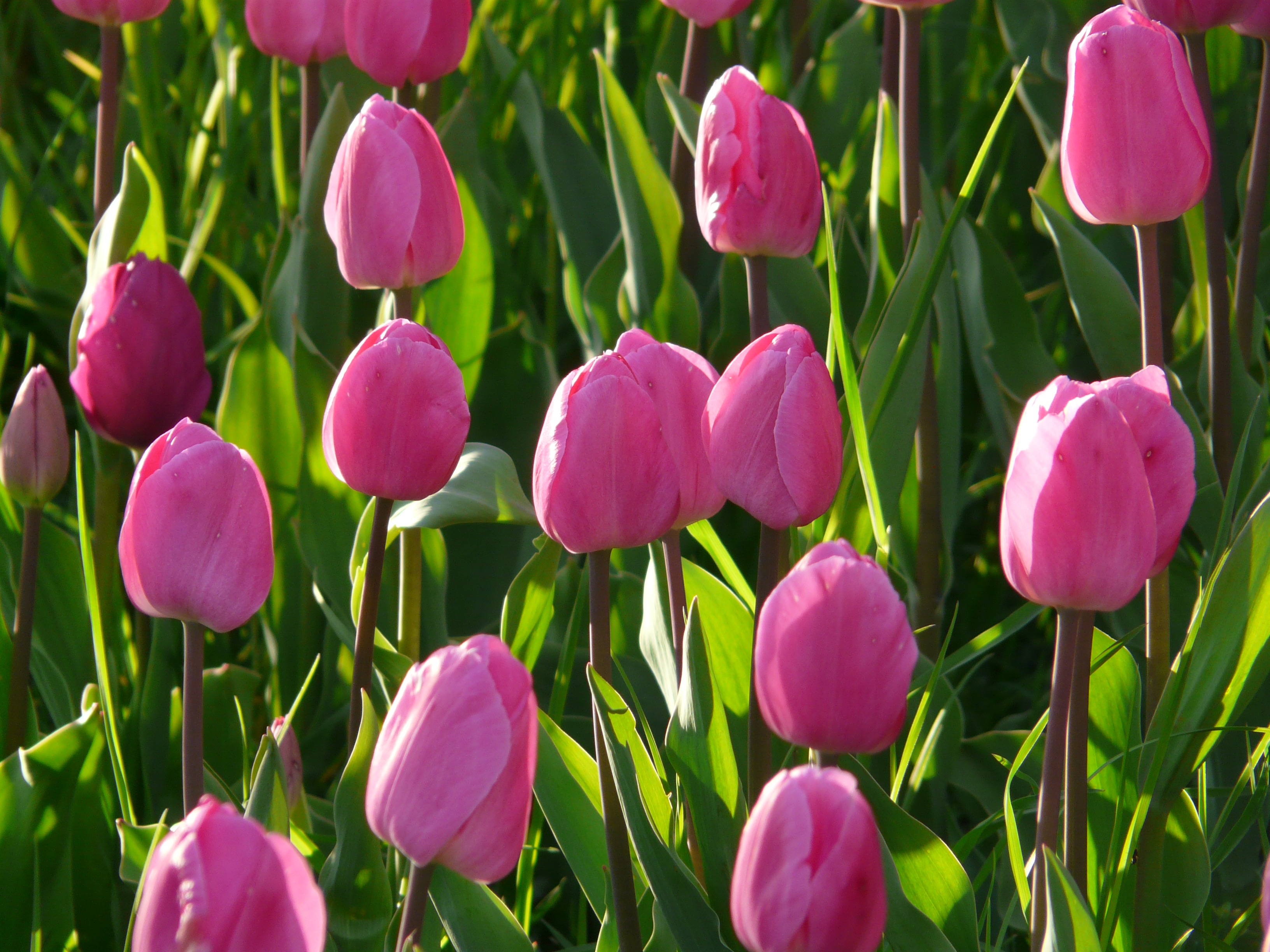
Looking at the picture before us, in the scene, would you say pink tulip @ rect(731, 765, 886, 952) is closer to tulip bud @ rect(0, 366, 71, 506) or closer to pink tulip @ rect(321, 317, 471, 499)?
Answer: pink tulip @ rect(321, 317, 471, 499)

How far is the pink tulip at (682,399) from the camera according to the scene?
20.5 inches

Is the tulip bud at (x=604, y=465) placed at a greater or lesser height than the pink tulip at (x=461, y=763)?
greater

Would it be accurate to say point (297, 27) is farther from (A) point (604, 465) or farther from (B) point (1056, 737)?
(B) point (1056, 737)

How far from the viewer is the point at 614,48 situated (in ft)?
5.04

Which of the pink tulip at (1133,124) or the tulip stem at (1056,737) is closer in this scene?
the tulip stem at (1056,737)

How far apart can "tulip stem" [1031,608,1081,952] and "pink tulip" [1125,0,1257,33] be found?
1.50 feet

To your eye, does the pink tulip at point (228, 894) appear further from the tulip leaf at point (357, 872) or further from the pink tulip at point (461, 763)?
the tulip leaf at point (357, 872)

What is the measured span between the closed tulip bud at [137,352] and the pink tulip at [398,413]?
260 mm

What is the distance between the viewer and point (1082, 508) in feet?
1.44

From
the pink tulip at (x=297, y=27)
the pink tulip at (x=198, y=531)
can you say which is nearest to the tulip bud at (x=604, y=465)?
the pink tulip at (x=198, y=531)

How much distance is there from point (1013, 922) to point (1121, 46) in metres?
0.47

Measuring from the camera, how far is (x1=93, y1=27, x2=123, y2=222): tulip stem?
1.01 meters

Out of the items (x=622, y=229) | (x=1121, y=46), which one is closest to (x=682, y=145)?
(x=622, y=229)

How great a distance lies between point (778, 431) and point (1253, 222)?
54cm
